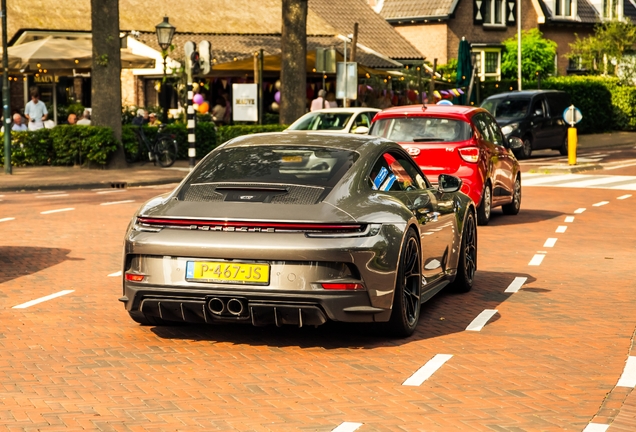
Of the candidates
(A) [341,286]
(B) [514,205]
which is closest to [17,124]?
(B) [514,205]

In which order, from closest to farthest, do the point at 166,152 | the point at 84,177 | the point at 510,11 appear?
1. the point at 84,177
2. the point at 166,152
3. the point at 510,11

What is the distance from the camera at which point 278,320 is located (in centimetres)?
739

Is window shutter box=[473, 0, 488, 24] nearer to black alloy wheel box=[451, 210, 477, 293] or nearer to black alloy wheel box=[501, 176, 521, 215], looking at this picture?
black alloy wheel box=[501, 176, 521, 215]

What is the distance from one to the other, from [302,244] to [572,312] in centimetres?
292

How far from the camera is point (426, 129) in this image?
1532 cm

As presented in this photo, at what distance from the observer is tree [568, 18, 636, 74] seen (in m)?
53.6

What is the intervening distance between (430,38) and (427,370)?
163 feet

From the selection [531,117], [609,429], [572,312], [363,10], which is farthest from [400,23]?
[609,429]

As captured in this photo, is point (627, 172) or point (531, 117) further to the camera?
point (531, 117)

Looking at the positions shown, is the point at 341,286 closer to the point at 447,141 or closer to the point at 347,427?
the point at 347,427

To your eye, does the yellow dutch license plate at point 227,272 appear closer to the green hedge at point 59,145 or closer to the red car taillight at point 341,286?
the red car taillight at point 341,286

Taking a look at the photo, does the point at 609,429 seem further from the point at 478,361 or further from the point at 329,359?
the point at 329,359

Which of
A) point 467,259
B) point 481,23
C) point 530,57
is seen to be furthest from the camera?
point 481,23

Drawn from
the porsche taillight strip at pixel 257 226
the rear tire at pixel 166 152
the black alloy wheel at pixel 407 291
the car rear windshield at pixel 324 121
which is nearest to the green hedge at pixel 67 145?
the rear tire at pixel 166 152
